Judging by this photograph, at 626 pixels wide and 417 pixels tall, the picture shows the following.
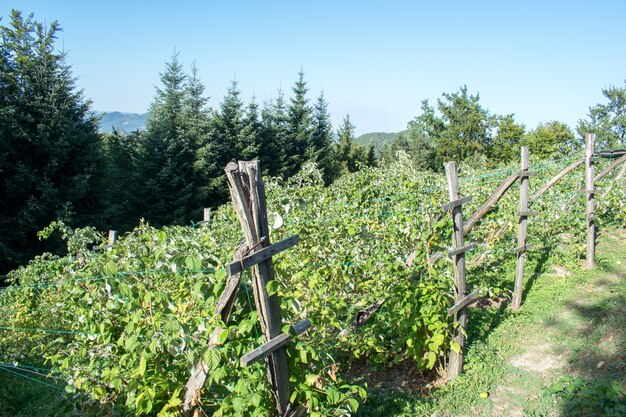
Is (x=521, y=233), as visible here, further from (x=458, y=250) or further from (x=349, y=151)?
(x=349, y=151)

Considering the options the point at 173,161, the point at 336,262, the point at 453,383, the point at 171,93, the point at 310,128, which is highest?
the point at 171,93

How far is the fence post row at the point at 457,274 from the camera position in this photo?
154 inches

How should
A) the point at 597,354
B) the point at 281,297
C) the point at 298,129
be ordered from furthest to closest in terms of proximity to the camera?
the point at 298,129 → the point at 597,354 → the point at 281,297

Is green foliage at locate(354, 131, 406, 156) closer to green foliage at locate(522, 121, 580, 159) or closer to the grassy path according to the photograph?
green foliage at locate(522, 121, 580, 159)

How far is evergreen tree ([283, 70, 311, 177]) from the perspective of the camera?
23078 mm

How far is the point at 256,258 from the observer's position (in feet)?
7.29

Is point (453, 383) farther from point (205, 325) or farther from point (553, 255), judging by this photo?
point (553, 255)

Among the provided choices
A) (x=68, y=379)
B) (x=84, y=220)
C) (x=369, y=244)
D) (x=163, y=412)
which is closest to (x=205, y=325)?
(x=163, y=412)

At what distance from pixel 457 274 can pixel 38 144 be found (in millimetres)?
14042

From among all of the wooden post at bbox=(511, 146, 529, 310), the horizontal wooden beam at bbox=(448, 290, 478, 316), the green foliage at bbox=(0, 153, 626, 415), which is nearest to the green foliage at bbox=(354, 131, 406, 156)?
the green foliage at bbox=(0, 153, 626, 415)

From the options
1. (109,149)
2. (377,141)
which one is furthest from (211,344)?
(377,141)

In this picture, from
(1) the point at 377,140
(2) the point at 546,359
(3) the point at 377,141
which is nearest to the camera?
(2) the point at 546,359

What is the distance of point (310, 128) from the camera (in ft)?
78.9

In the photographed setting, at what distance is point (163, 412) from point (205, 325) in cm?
53
